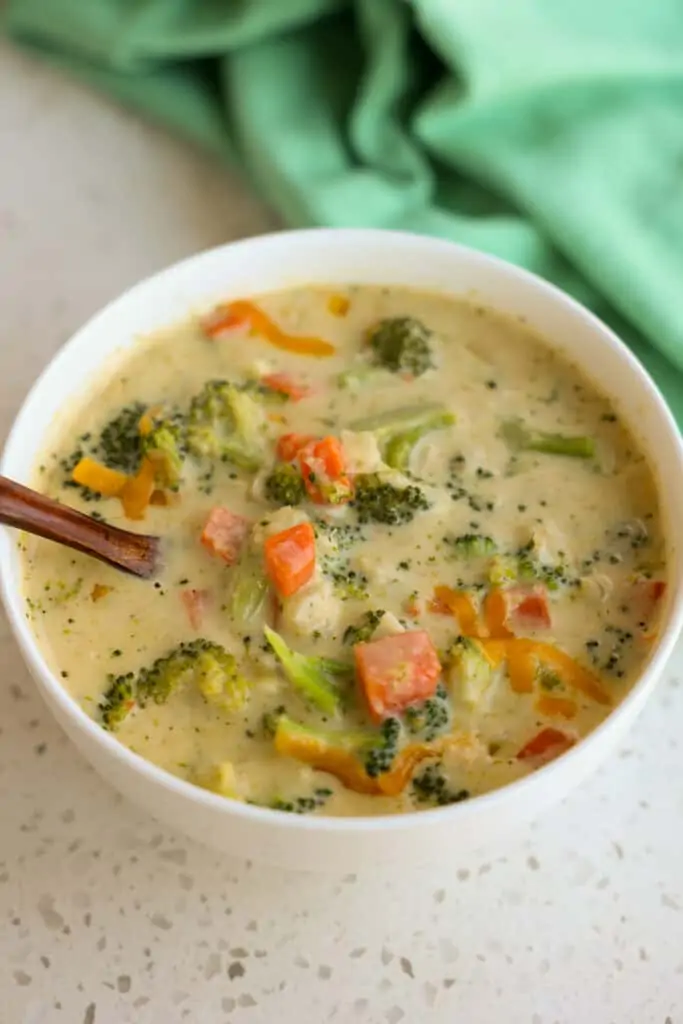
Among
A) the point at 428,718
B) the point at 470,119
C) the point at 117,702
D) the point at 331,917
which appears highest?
the point at 470,119

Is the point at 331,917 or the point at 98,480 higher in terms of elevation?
the point at 98,480

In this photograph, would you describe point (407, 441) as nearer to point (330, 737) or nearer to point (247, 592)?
point (247, 592)

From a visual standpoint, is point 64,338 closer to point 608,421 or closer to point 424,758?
point 608,421

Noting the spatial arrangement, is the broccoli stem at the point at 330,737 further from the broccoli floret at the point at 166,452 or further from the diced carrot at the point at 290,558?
the broccoli floret at the point at 166,452

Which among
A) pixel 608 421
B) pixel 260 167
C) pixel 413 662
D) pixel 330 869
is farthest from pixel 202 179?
pixel 330 869

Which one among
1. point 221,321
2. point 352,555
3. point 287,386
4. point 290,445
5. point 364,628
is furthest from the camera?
point 221,321

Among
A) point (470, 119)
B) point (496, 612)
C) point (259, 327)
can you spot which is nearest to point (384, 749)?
point (496, 612)

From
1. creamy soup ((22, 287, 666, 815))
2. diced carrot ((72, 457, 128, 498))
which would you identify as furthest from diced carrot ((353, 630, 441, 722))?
diced carrot ((72, 457, 128, 498))

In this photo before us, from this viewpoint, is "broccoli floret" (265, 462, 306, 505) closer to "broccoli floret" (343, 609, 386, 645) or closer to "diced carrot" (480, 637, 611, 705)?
"broccoli floret" (343, 609, 386, 645)

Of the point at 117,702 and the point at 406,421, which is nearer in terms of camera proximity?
the point at 117,702
